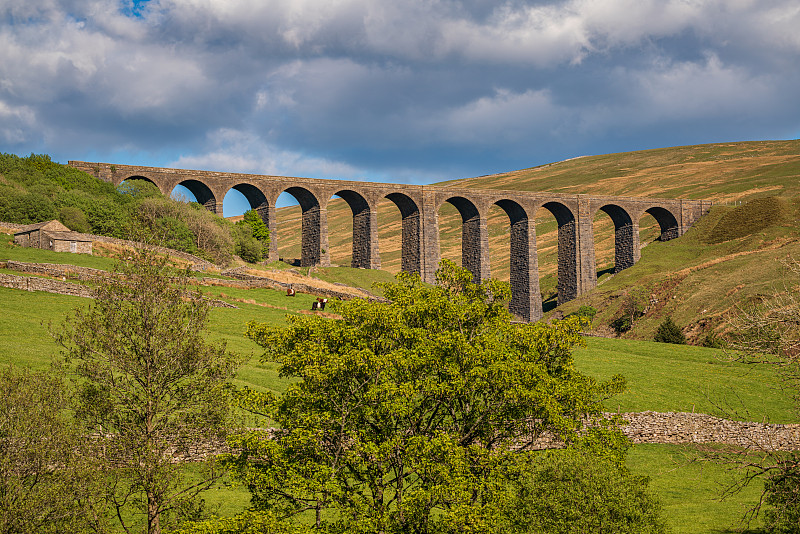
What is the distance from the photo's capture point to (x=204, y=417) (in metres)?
18.3

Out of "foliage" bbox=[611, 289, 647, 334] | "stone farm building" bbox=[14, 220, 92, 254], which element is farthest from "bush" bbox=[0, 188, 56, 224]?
"foliage" bbox=[611, 289, 647, 334]

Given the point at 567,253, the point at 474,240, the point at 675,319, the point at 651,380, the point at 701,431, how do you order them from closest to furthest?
the point at 701,431, the point at 651,380, the point at 675,319, the point at 474,240, the point at 567,253

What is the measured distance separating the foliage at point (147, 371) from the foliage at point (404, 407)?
1626mm

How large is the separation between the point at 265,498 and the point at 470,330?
8.16 m

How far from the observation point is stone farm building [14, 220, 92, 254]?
56.2m

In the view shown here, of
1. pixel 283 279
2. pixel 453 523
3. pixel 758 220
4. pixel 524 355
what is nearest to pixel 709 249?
pixel 758 220

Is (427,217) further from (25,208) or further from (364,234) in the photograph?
(25,208)

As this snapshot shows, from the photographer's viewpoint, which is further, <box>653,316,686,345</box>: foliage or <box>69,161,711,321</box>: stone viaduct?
<box>69,161,711,321</box>: stone viaduct

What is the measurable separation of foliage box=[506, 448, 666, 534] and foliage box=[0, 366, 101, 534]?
35.1 feet

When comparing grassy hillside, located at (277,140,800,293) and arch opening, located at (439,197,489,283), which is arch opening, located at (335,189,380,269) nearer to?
arch opening, located at (439,197,489,283)

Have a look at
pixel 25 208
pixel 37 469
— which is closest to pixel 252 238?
pixel 25 208

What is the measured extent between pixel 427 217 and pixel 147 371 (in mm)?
66990

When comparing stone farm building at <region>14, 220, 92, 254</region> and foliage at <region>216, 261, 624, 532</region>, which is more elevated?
stone farm building at <region>14, 220, 92, 254</region>

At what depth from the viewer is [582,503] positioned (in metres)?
15.0
